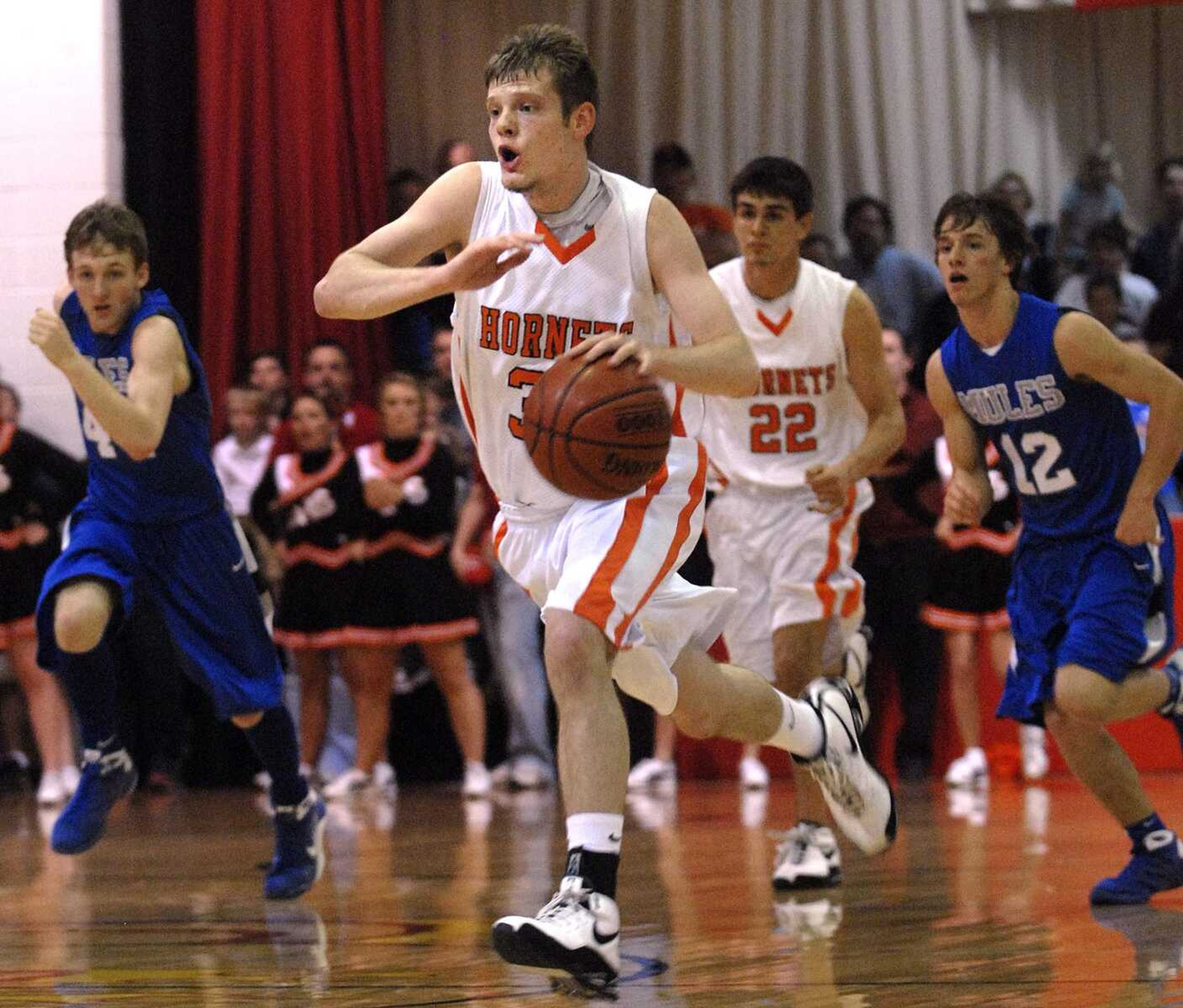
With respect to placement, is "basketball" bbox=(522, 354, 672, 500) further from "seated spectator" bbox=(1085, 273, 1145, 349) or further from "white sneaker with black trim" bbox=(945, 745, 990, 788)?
"seated spectator" bbox=(1085, 273, 1145, 349)

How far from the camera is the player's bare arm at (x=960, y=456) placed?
185 inches

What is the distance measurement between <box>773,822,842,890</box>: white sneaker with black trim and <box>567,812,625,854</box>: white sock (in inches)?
62.3

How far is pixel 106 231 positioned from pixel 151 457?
56cm

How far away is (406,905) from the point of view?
4656 mm

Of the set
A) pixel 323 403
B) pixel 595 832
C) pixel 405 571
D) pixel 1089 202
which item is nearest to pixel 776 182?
pixel 595 832

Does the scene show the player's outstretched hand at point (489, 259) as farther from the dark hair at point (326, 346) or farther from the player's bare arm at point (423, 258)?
the dark hair at point (326, 346)

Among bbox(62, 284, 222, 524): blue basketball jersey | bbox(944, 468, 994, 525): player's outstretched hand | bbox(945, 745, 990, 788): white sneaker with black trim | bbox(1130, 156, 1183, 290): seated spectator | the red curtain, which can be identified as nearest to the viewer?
bbox(944, 468, 994, 525): player's outstretched hand

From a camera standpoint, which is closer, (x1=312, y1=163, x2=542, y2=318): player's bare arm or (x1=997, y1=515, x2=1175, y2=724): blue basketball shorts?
(x1=312, y1=163, x2=542, y2=318): player's bare arm

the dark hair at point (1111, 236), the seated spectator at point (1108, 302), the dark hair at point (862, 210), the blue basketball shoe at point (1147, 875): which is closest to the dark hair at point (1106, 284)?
the seated spectator at point (1108, 302)

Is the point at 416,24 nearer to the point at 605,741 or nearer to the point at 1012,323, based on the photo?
the point at 1012,323

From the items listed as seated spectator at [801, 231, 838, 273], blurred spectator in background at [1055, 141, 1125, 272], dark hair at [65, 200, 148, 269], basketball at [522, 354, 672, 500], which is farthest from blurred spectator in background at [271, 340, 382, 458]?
basketball at [522, 354, 672, 500]

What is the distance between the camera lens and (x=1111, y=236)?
970 centimetres

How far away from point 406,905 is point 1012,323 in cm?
197

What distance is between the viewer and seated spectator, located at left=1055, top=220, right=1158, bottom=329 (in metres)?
9.53
